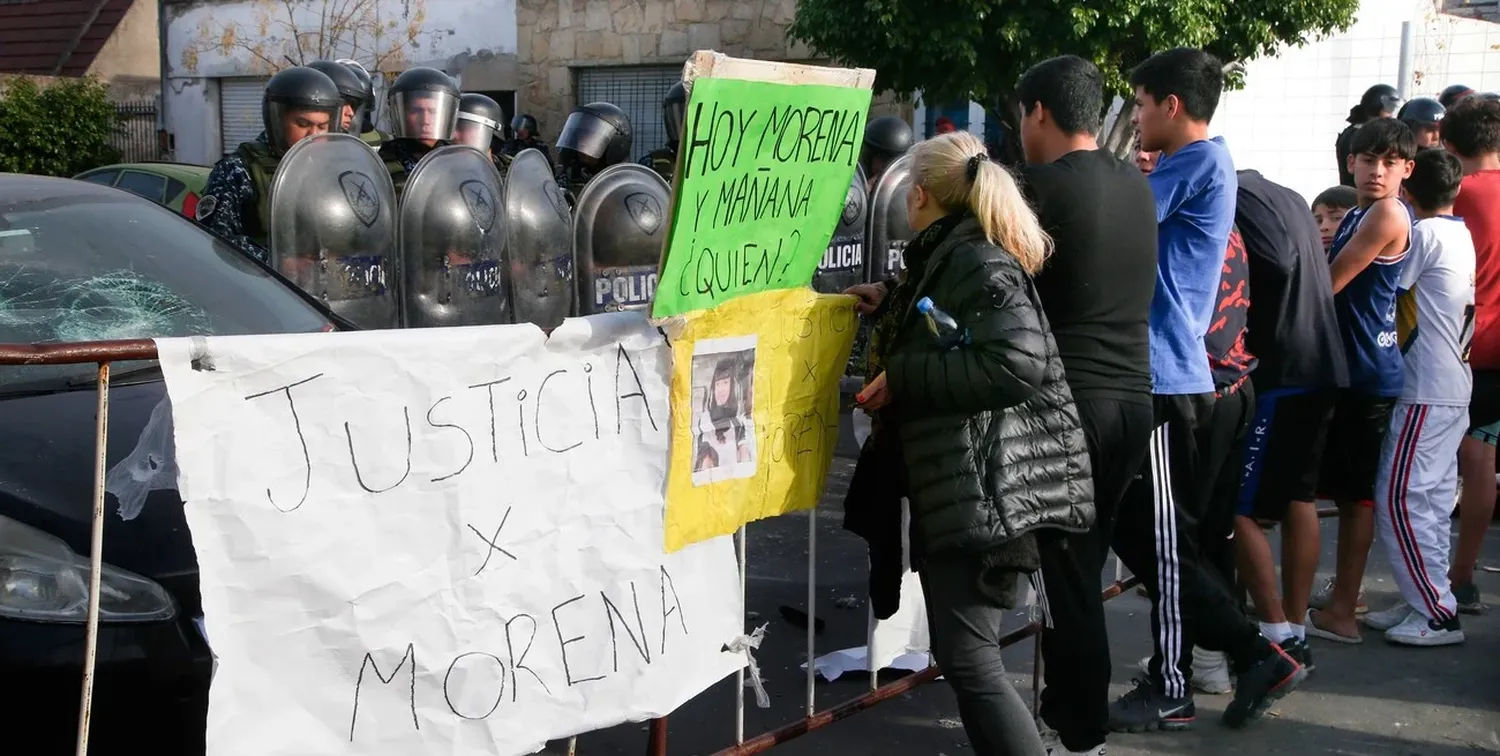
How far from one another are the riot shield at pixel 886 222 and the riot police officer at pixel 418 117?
2.56 meters

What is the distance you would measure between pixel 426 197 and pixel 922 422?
349 centimetres

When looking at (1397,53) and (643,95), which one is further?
(643,95)

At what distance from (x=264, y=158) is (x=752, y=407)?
354cm

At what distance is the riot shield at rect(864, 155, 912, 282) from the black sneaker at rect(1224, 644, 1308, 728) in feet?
14.7

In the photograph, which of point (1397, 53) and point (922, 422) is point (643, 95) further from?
point (922, 422)

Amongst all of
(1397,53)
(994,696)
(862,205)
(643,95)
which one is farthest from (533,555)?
(643,95)

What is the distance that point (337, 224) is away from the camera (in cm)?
549

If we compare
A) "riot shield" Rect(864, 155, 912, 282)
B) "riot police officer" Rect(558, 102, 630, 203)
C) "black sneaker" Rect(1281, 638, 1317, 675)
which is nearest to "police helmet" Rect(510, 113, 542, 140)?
"riot police officer" Rect(558, 102, 630, 203)

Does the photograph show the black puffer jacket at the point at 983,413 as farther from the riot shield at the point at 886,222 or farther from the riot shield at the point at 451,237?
the riot shield at the point at 886,222

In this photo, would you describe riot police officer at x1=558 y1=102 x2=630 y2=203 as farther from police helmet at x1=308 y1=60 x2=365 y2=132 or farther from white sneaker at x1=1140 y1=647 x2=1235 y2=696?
white sneaker at x1=1140 y1=647 x2=1235 y2=696

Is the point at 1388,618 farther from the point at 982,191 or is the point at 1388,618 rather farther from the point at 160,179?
the point at 160,179

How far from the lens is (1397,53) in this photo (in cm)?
1394

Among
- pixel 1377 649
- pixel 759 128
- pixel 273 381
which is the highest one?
pixel 759 128

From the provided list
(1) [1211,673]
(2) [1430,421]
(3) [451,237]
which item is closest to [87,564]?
(1) [1211,673]
